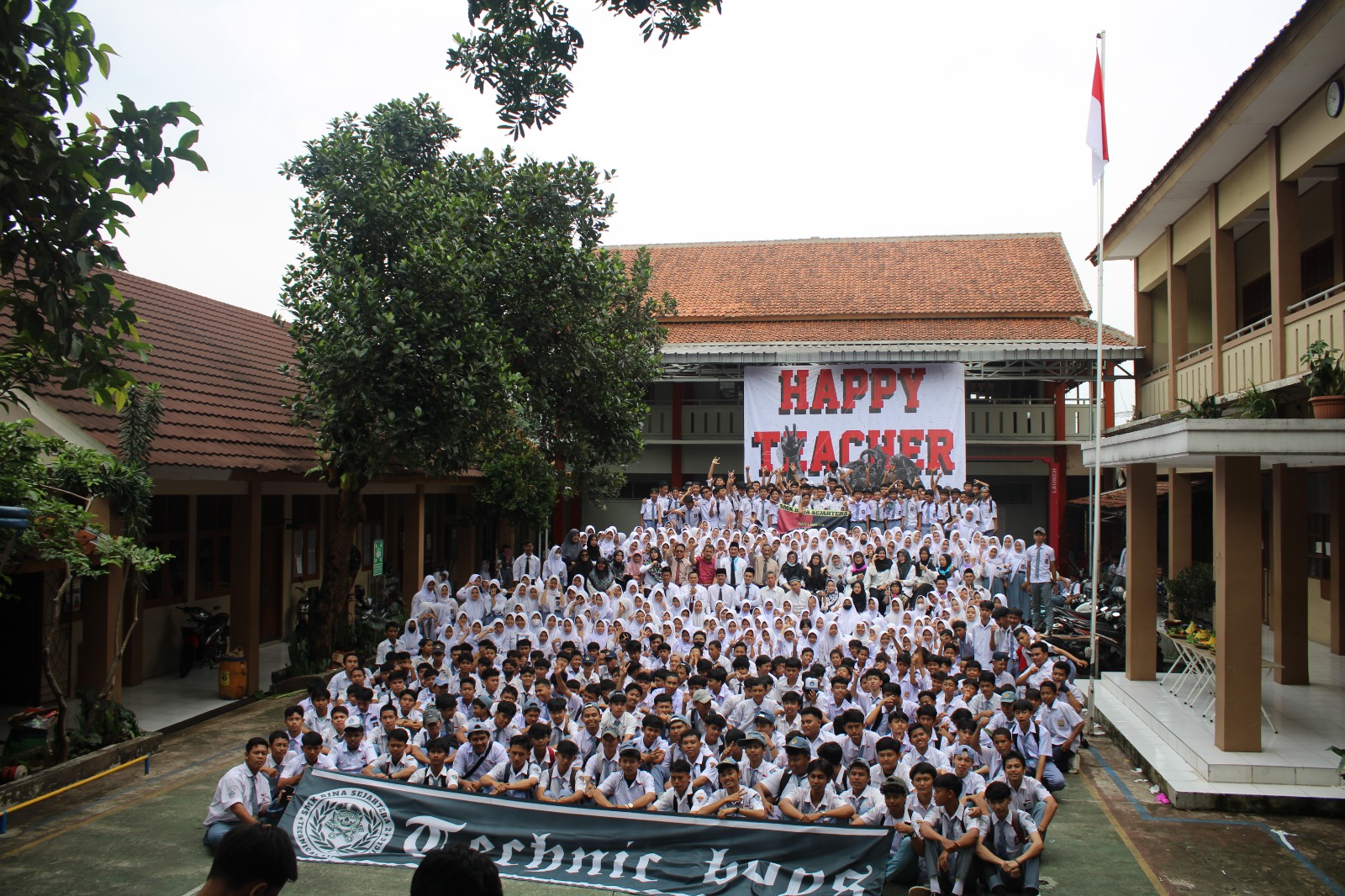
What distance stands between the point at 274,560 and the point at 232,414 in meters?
3.88

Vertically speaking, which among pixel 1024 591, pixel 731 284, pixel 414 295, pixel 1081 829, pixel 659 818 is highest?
pixel 731 284

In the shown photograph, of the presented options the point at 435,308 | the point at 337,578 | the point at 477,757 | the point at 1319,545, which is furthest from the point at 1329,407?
the point at 337,578

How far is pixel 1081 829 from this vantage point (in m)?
8.31

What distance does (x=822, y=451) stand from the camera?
71.4 feet

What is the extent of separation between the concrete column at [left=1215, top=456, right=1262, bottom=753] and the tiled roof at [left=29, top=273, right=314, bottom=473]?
433 inches

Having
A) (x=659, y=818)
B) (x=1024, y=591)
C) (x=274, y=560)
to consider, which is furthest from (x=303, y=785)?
(x=1024, y=591)

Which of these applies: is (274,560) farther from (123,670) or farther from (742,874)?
(742,874)

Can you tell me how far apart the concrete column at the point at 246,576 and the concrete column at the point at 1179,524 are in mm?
12976

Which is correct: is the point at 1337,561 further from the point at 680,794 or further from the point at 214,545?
the point at 214,545

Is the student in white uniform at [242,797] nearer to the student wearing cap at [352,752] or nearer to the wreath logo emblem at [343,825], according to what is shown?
the wreath logo emblem at [343,825]

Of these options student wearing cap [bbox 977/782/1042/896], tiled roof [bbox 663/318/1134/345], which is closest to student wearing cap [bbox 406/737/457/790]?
student wearing cap [bbox 977/782/1042/896]

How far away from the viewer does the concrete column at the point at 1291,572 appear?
1250 centimetres

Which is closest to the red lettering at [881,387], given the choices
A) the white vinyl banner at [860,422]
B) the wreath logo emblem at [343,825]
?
the white vinyl banner at [860,422]

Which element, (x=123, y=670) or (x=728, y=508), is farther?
(x=728, y=508)
